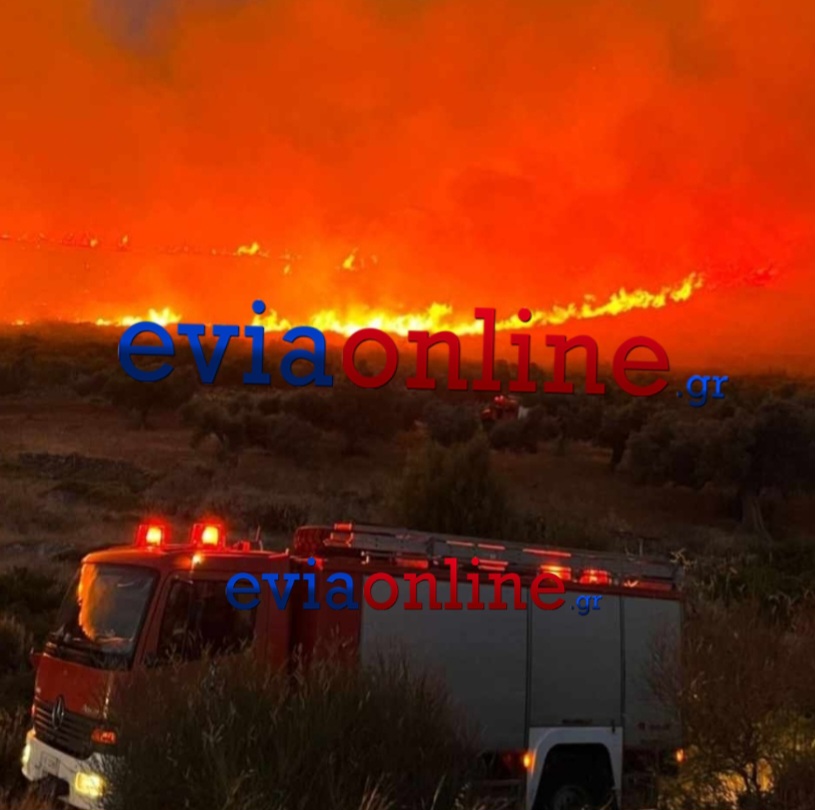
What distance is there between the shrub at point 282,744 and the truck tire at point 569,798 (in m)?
2.82

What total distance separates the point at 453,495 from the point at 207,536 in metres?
17.0

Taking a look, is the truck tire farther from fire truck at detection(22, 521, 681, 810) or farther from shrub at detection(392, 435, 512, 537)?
shrub at detection(392, 435, 512, 537)

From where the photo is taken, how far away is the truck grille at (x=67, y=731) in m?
8.58

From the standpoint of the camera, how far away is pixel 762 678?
31.2 feet

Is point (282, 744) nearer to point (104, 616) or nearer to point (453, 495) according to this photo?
point (104, 616)

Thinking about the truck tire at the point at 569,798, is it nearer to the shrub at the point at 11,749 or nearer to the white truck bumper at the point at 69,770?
the white truck bumper at the point at 69,770

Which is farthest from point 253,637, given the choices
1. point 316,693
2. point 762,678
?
point 762,678

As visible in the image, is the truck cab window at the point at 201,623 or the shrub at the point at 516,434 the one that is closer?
the truck cab window at the point at 201,623

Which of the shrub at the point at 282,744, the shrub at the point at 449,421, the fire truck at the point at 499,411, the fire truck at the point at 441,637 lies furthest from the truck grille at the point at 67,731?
the fire truck at the point at 499,411

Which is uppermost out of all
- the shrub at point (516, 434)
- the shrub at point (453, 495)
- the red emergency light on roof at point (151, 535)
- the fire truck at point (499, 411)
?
the fire truck at point (499, 411)

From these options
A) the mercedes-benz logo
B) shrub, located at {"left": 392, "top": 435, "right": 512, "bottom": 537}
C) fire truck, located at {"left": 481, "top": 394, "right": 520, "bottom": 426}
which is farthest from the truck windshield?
fire truck, located at {"left": 481, "top": 394, "right": 520, "bottom": 426}

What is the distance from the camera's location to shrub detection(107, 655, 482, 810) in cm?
670

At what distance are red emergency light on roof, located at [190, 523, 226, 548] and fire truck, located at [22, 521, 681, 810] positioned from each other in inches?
0.7

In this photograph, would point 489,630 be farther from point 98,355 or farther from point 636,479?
point 98,355
